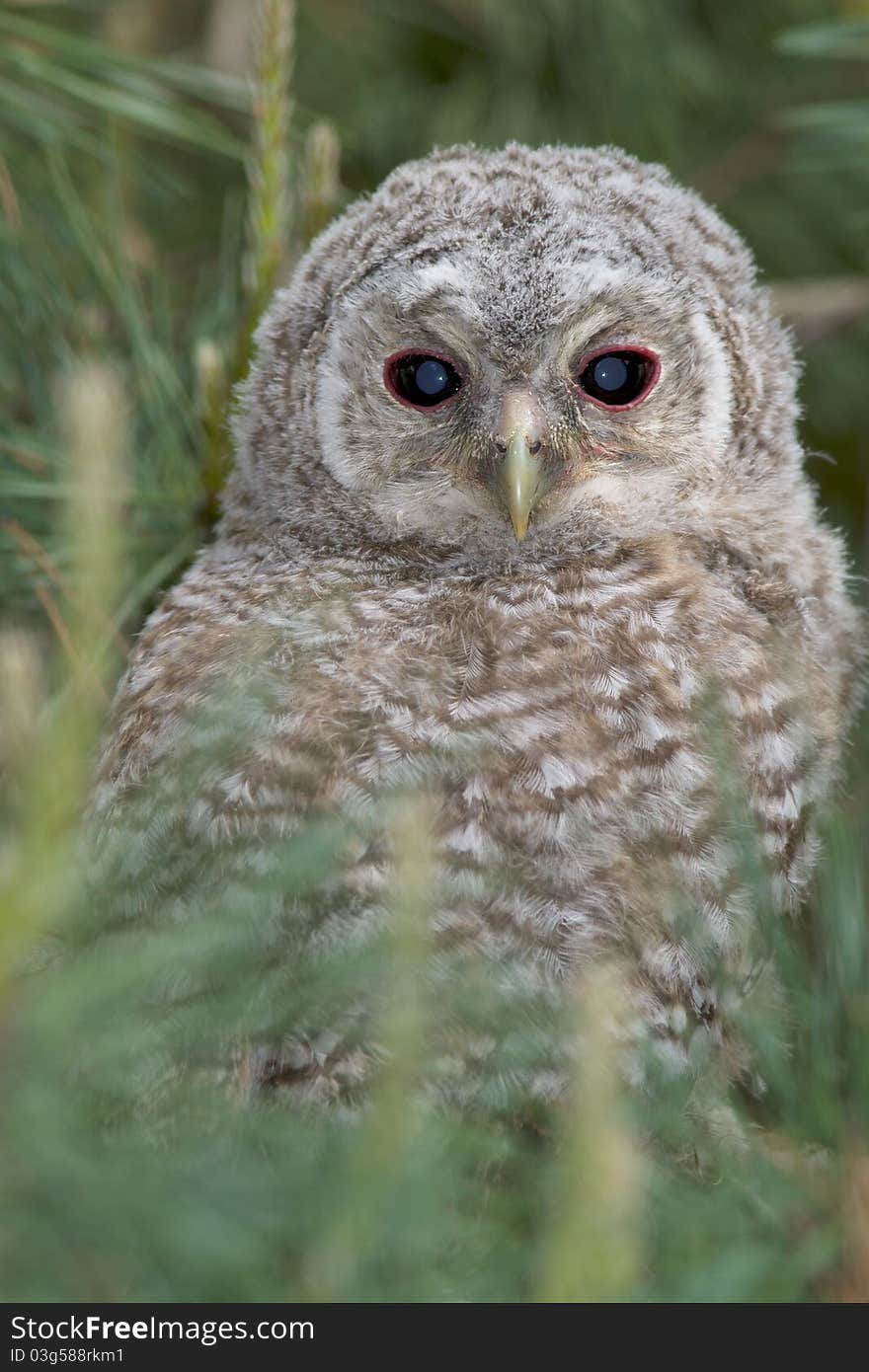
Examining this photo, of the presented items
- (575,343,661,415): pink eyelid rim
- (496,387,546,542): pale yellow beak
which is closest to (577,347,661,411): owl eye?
(575,343,661,415): pink eyelid rim

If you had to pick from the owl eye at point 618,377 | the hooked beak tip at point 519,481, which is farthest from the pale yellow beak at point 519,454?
the owl eye at point 618,377

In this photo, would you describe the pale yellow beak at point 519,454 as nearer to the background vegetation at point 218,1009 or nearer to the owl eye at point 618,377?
the owl eye at point 618,377

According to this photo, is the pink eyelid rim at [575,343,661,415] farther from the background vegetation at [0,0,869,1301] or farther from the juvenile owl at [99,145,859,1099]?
the background vegetation at [0,0,869,1301]

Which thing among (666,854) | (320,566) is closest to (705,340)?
(320,566)

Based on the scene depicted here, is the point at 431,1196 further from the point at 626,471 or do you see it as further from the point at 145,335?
the point at 145,335

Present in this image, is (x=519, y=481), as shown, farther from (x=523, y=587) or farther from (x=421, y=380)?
(x=421, y=380)

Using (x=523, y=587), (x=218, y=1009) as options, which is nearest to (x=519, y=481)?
(x=523, y=587)

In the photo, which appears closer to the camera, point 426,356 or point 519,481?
point 519,481
